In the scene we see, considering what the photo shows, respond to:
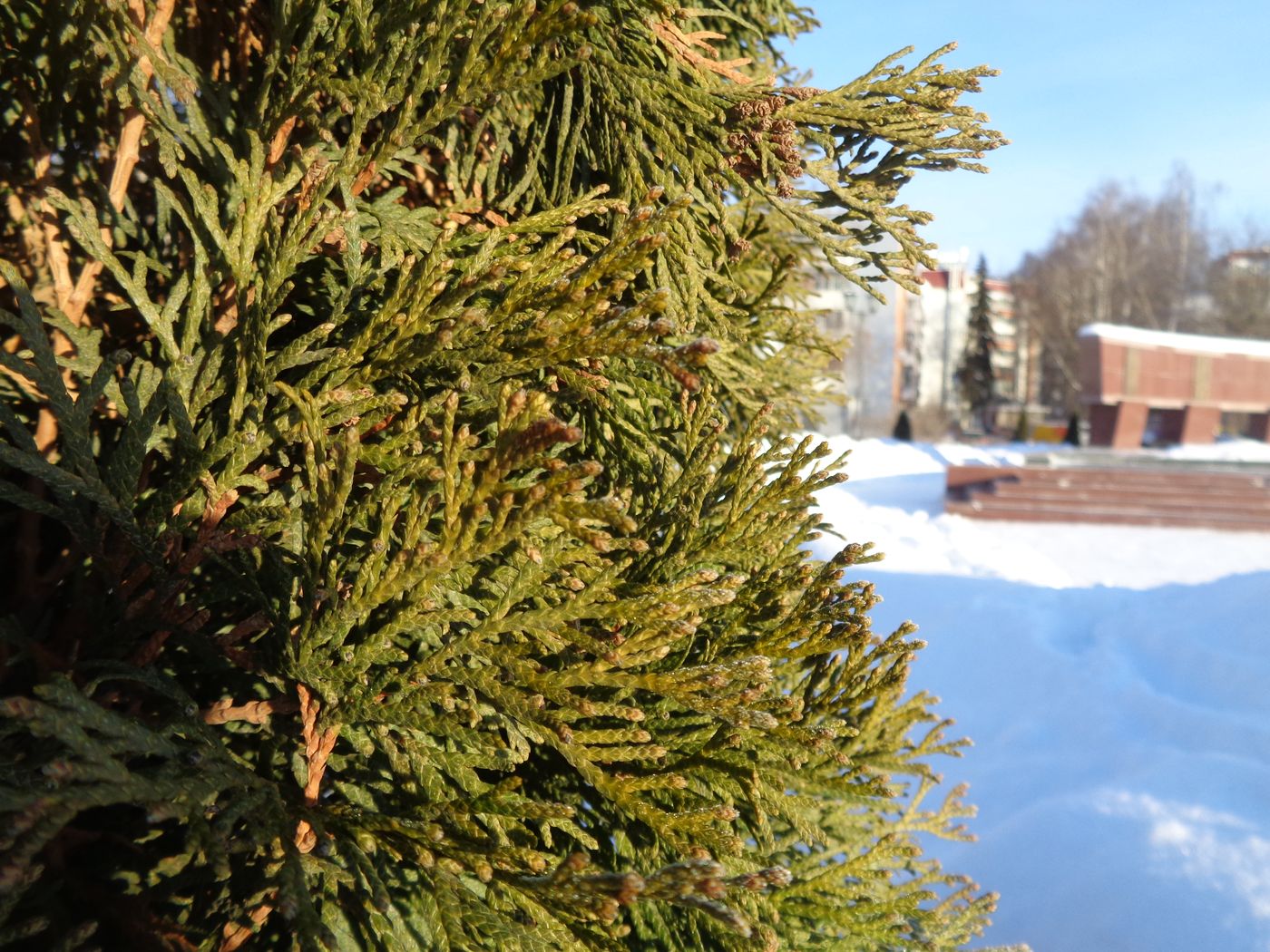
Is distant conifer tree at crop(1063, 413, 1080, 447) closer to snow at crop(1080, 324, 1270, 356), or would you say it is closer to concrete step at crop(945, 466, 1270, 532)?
snow at crop(1080, 324, 1270, 356)

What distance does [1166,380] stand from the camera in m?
26.3

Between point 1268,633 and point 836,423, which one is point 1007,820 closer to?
point 1268,633

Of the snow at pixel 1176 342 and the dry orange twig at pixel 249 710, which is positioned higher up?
the snow at pixel 1176 342

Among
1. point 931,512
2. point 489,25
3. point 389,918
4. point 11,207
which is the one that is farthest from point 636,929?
point 931,512

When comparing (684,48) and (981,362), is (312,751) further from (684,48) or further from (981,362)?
(981,362)

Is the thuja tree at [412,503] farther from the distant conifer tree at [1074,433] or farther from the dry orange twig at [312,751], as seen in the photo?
the distant conifer tree at [1074,433]

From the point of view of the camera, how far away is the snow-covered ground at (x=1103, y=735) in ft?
16.7

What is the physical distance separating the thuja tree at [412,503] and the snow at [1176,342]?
27.1 m

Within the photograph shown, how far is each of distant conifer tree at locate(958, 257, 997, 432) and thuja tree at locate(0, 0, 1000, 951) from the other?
4874cm

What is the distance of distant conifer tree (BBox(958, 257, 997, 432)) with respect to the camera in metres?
47.9

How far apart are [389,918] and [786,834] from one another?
143 cm

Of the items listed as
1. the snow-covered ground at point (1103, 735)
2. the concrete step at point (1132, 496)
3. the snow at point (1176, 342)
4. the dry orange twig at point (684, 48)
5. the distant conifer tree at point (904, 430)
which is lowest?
the snow-covered ground at point (1103, 735)

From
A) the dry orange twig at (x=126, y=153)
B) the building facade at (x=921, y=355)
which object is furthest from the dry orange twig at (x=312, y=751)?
the building facade at (x=921, y=355)

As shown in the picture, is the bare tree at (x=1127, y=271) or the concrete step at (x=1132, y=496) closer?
the concrete step at (x=1132, y=496)
